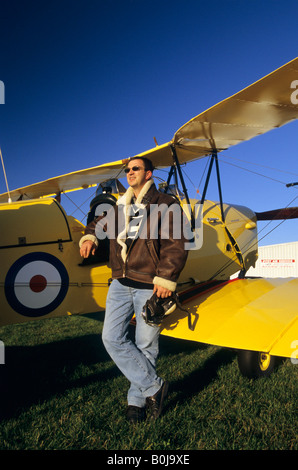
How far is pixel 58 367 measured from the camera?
361 cm

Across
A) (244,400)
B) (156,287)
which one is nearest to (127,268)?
(156,287)

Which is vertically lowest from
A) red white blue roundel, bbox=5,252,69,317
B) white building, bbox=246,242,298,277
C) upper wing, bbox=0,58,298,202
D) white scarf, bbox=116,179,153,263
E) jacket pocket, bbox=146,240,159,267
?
white building, bbox=246,242,298,277

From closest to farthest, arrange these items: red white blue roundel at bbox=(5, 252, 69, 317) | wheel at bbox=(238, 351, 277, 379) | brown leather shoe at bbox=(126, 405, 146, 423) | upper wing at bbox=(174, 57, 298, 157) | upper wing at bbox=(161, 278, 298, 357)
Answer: brown leather shoe at bbox=(126, 405, 146, 423), upper wing at bbox=(161, 278, 298, 357), red white blue roundel at bbox=(5, 252, 69, 317), wheel at bbox=(238, 351, 277, 379), upper wing at bbox=(174, 57, 298, 157)

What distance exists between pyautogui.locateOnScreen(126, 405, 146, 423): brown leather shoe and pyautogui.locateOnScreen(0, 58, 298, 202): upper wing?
3.11 meters

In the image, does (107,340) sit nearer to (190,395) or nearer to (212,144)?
(190,395)

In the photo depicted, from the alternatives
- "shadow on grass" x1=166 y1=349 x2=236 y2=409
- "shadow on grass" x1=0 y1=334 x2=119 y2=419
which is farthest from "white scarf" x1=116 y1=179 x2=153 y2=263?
"shadow on grass" x1=0 y1=334 x2=119 y2=419

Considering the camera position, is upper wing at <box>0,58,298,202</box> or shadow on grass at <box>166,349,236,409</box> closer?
shadow on grass at <box>166,349,236,409</box>

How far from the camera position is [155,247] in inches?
97.9

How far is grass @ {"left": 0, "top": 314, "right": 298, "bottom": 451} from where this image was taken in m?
2.09

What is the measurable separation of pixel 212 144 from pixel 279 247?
2291 cm

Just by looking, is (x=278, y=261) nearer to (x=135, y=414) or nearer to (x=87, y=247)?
(x=87, y=247)

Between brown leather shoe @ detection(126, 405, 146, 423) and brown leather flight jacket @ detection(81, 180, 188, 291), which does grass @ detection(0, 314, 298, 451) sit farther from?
brown leather flight jacket @ detection(81, 180, 188, 291)

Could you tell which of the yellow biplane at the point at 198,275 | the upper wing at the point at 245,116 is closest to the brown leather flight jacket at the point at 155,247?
the yellow biplane at the point at 198,275

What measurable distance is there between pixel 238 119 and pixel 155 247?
251 cm
